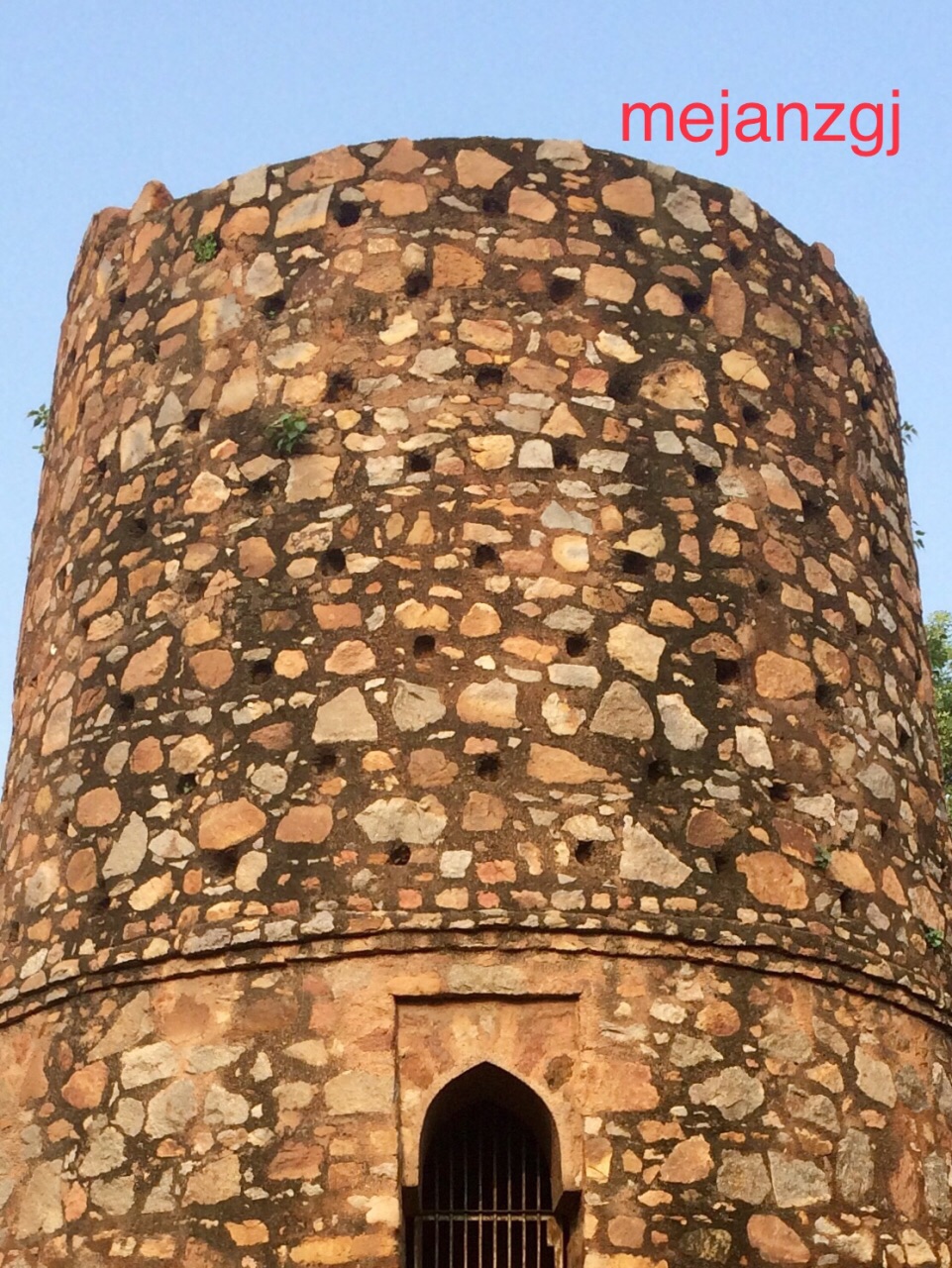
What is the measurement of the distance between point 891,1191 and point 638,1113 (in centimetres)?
124

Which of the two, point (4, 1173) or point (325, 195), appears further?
point (325, 195)

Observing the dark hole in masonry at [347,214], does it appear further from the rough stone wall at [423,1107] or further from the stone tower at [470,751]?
the rough stone wall at [423,1107]

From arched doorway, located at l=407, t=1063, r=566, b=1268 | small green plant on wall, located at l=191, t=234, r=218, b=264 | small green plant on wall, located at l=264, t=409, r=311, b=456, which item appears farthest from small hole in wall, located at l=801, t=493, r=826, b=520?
arched doorway, located at l=407, t=1063, r=566, b=1268

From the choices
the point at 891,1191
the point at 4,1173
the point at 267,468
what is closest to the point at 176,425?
the point at 267,468

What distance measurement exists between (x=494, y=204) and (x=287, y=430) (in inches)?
60.3

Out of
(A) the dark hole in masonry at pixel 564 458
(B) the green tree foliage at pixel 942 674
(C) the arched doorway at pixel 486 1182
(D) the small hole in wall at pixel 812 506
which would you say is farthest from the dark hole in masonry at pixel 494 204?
(B) the green tree foliage at pixel 942 674

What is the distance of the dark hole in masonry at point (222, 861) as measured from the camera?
8.73m

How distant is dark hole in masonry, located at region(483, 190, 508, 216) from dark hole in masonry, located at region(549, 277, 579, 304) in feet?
1.46

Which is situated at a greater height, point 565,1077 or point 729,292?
point 729,292

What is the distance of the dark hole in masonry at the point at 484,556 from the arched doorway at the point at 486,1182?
2.20 m

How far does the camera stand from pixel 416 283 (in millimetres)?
9758

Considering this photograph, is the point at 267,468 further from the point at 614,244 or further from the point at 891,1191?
the point at 891,1191

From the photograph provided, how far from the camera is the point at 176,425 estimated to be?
Answer: 9.91 meters

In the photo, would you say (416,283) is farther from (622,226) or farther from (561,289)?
(622,226)
